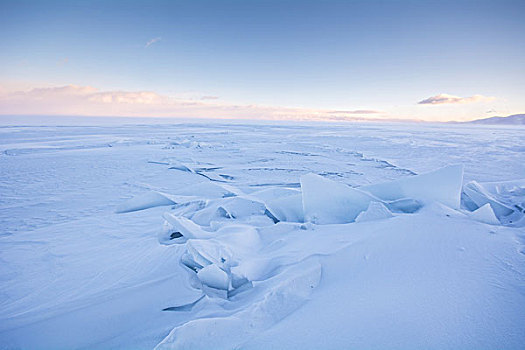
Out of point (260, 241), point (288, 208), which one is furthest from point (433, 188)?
point (260, 241)

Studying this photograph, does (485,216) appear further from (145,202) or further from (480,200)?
(145,202)

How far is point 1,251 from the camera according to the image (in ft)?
6.52

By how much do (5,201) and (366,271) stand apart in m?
4.21

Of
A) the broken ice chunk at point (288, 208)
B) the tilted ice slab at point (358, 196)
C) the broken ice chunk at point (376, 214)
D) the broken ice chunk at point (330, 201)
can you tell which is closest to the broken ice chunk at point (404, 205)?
the tilted ice slab at point (358, 196)

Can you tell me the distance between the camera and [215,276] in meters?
1.40

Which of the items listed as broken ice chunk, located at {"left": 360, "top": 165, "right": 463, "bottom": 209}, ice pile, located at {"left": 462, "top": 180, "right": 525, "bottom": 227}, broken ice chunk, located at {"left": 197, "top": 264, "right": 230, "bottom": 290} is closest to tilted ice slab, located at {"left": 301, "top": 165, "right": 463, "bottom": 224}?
broken ice chunk, located at {"left": 360, "top": 165, "right": 463, "bottom": 209}

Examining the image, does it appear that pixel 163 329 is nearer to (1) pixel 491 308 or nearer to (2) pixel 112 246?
→ (2) pixel 112 246

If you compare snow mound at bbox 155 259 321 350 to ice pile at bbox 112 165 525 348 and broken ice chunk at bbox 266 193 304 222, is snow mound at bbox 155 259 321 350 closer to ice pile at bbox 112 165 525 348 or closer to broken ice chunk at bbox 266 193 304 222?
ice pile at bbox 112 165 525 348

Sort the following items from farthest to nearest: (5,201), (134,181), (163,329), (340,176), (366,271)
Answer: (340,176)
(134,181)
(5,201)
(366,271)
(163,329)

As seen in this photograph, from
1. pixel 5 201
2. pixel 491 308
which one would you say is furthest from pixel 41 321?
pixel 5 201

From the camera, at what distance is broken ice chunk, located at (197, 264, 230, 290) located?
1393 mm

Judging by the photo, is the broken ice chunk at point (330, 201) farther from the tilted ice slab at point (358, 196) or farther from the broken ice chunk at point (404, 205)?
the broken ice chunk at point (404, 205)

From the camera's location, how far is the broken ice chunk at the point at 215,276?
1393 mm

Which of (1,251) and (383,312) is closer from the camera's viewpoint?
(383,312)
